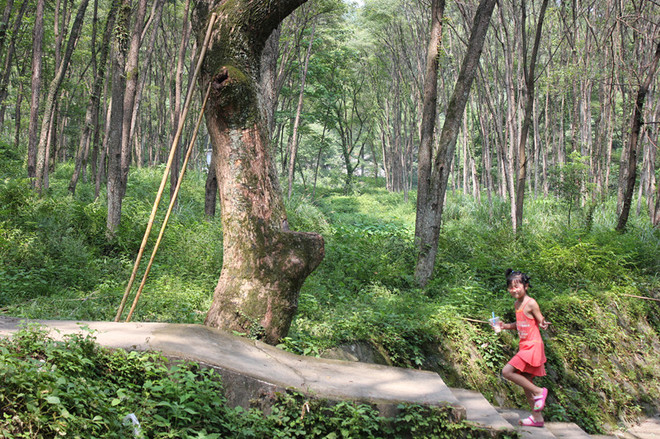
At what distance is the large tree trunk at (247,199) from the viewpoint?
4.51 m

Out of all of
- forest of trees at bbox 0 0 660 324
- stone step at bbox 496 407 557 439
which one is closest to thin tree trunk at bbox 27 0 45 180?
forest of trees at bbox 0 0 660 324

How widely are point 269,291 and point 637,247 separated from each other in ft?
28.6

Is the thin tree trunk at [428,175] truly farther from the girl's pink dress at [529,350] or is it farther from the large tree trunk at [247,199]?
the large tree trunk at [247,199]

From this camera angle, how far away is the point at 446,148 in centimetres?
787

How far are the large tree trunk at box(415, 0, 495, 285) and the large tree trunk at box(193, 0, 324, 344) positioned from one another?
373 centimetres

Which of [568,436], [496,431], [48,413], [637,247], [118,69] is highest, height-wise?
[118,69]

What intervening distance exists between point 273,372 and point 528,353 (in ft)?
9.49

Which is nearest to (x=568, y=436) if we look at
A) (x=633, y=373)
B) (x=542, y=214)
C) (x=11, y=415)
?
(x=633, y=373)

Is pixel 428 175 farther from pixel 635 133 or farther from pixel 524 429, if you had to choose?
pixel 635 133

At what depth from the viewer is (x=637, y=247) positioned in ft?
32.8

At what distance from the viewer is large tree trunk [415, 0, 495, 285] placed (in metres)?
7.80

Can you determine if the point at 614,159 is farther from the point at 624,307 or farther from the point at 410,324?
the point at 410,324

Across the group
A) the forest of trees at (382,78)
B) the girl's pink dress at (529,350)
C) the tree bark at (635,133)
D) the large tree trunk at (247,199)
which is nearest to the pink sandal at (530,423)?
the girl's pink dress at (529,350)

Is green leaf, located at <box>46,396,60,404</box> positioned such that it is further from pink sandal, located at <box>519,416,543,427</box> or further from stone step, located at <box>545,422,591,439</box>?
stone step, located at <box>545,422,591,439</box>
